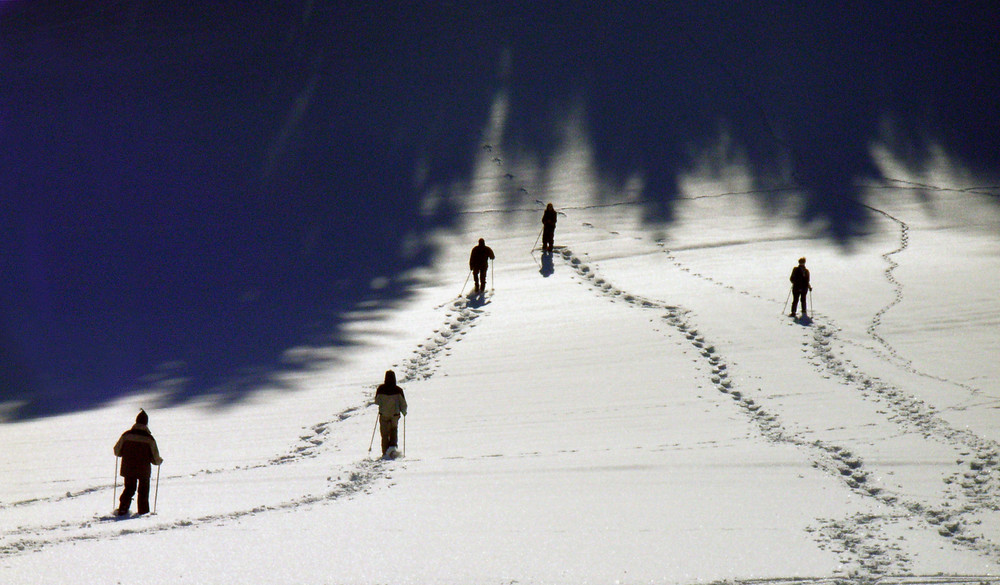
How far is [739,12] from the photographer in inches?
1467

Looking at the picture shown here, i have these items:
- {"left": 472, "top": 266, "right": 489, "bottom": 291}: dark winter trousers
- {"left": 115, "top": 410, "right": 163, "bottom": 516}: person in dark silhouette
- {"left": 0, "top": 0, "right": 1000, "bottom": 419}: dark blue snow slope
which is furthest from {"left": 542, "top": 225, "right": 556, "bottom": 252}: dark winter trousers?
{"left": 115, "top": 410, "right": 163, "bottom": 516}: person in dark silhouette

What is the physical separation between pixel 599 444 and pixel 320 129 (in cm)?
2184

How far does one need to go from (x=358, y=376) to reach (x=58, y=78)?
80.9 ft

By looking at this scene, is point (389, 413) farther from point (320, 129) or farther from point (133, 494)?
point (320, 129)

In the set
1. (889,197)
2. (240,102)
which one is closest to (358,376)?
(889,197)

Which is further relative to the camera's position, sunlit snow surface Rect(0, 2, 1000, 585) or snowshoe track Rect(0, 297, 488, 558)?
snowshoe track Rect(0, 297, 488, 558)

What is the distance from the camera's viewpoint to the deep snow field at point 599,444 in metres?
6.59

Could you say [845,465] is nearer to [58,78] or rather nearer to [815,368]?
[815,368]

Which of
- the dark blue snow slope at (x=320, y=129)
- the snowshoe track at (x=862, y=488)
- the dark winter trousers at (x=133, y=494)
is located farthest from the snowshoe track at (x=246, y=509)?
the snowshoe track at (x=862, y=488)

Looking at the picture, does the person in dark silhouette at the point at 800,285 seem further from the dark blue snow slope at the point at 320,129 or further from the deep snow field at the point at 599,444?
the dark blue snow slope at the point at 320,129

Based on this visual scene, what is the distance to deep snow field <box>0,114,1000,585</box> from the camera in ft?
21.6

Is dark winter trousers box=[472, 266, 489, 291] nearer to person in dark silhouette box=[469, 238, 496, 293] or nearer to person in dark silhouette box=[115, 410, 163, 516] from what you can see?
person in dark silhouette box=[469, 238, 496, 293]

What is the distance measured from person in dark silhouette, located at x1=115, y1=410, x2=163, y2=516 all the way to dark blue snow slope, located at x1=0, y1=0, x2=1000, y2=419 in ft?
13.5

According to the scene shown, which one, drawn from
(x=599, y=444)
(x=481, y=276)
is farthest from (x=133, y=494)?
(x=481, y=276)
